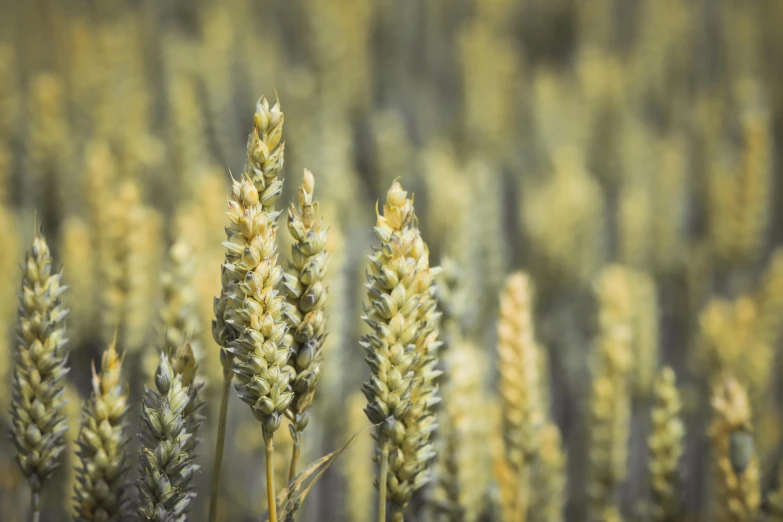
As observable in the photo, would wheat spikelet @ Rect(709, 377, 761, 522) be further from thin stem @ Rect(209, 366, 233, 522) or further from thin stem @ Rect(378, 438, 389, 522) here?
thin stem @ Rect(209, 366, 233, 522)

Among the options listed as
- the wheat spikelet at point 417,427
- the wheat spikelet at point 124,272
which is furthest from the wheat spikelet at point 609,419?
the wheat spikelet at point 124,272

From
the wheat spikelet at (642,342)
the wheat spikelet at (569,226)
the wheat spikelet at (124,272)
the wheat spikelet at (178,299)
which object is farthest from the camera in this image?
the wheat spikelet at (569,226)

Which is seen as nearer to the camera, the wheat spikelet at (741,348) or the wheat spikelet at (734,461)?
the wheat spikelet at (734,461)

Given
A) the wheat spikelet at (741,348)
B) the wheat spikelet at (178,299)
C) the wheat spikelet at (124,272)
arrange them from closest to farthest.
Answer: the wheat spikelet at (178,299) < the wheat spikelet at (124,272) < the wheat spikelet at (741,348)

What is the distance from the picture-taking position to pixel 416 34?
2521 mm

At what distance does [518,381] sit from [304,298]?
0.36 metres

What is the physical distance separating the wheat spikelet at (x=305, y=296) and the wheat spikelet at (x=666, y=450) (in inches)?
18.3

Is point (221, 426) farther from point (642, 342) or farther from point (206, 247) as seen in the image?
point (642, 342)

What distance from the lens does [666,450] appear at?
0.78 metres

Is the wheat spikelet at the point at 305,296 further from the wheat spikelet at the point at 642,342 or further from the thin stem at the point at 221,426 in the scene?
the wheat spikelet at the point at 642,342

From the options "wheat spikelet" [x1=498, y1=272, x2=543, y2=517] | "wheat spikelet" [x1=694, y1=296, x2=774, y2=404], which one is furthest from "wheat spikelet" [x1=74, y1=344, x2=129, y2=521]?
"wheat spikelet" [x1=694, y1=296, x2=774, y2=404]

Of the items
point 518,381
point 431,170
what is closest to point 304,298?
point 518,381

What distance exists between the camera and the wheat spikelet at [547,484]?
37.6 inches

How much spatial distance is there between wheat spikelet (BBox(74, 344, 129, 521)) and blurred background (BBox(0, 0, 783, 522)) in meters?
0.12
